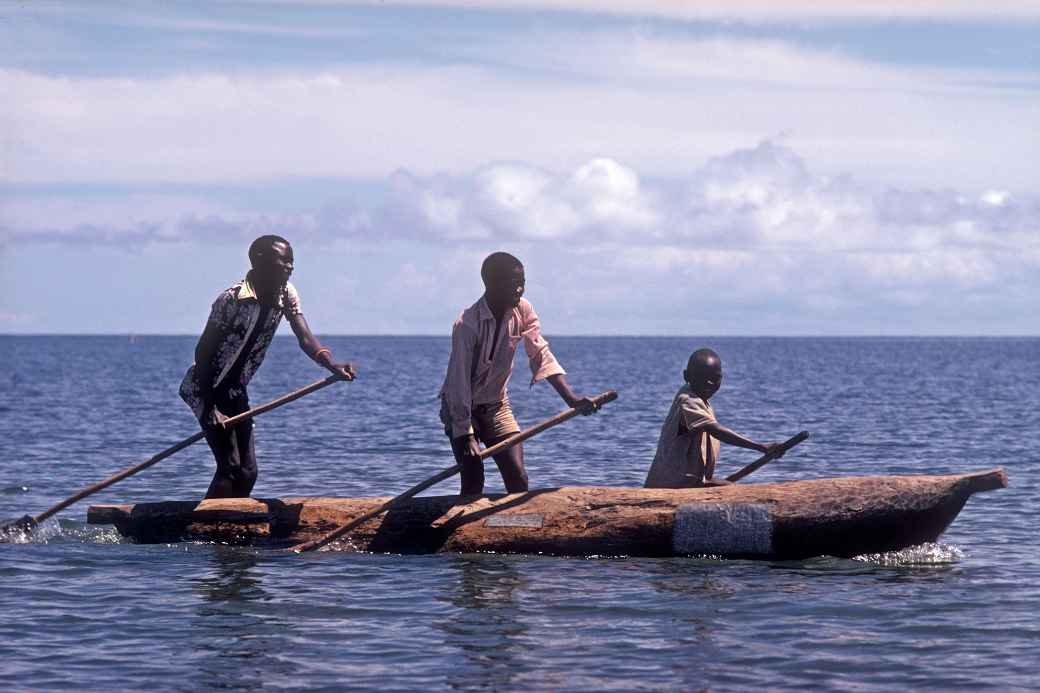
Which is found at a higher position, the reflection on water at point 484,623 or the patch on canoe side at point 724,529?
the patch on canoe side at point 724,529

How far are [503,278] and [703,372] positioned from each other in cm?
187

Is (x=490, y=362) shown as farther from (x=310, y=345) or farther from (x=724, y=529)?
(x=724, y=529)

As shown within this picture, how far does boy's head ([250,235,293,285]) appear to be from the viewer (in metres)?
11.4

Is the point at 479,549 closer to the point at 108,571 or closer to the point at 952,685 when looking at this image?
the point at 108,571

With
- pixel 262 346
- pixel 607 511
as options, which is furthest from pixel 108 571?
pixel 607 511

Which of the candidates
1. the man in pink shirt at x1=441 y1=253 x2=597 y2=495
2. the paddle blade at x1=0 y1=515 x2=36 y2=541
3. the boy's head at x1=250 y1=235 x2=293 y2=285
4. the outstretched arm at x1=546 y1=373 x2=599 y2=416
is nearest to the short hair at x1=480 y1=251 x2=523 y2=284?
the man in pink shirt at x1=441 y1=253 x2=597 y2=495

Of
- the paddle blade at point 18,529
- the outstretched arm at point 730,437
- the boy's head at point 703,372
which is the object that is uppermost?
the boy's head at point 703,372

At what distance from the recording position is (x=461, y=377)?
11.0 meters

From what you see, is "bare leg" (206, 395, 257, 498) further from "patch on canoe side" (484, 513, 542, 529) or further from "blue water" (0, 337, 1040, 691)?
"patch on canoe side" (484, 513, 542, 529)

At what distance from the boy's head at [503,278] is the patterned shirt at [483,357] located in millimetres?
159

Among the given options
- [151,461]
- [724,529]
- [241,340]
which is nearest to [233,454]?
[151,461]

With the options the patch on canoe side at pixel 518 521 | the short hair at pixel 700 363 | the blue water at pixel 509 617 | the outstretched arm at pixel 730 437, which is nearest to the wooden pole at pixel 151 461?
the blue water at pixel 509 617

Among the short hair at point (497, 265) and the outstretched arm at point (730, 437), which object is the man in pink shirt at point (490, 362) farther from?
the outstretched arm at point (730, 437)

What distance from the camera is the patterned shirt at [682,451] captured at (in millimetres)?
11523
